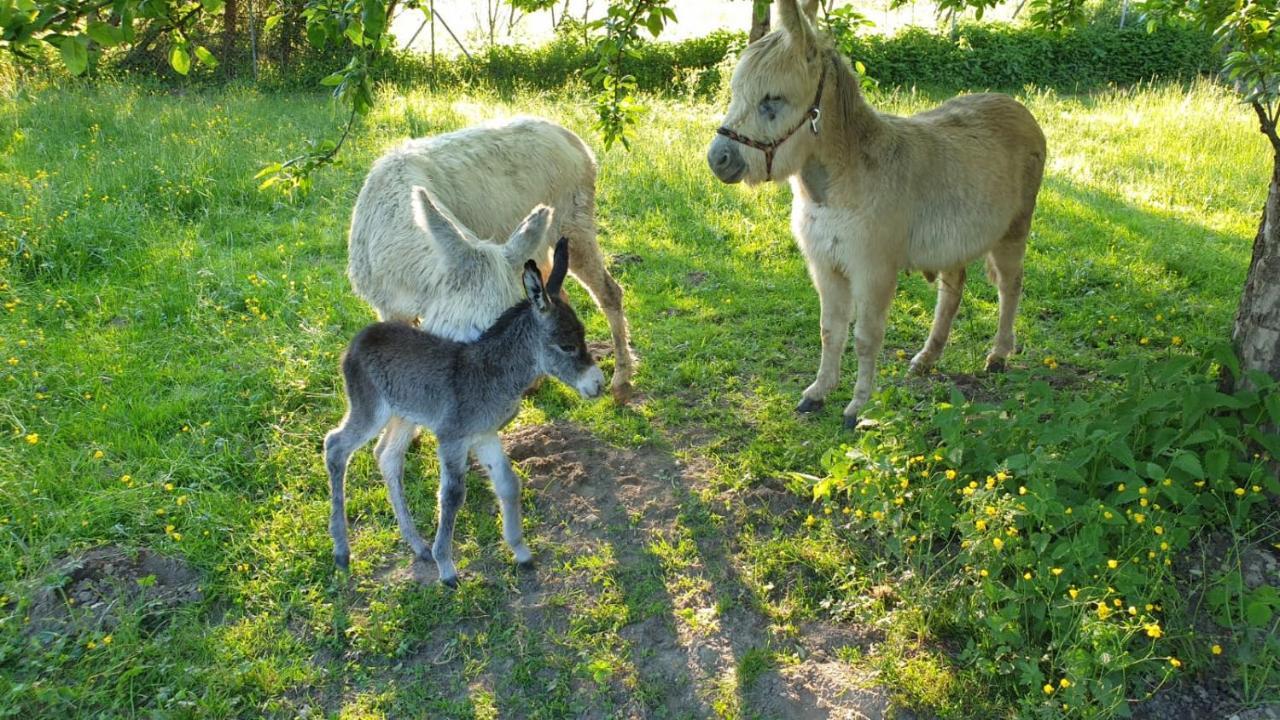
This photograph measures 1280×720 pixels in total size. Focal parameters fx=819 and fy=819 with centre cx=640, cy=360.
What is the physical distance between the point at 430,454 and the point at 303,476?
676 mm

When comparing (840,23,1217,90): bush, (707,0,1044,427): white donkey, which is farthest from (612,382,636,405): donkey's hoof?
(840,23,1217,90): bush

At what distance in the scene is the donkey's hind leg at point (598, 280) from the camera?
5.34 m

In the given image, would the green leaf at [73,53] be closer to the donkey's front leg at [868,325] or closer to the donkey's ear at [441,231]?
the donkey's ear at [441,231]

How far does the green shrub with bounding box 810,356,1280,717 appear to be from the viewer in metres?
2.89

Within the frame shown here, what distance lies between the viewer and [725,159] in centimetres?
418

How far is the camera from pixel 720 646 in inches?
131

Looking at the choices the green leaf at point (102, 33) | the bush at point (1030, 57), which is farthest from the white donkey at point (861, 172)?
the bush at point (1030, 57)

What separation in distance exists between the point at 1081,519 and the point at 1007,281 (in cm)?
252

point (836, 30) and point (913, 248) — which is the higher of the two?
point (836, 30)

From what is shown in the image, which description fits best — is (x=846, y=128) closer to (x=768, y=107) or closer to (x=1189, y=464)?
(x=768, y=107)

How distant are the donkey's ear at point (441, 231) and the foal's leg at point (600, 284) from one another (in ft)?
5.31

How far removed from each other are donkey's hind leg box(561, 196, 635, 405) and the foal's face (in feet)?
4.48

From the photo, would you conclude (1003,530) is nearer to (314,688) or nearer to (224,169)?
(314,688)

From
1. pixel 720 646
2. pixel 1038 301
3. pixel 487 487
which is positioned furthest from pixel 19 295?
pixel 1038 301
